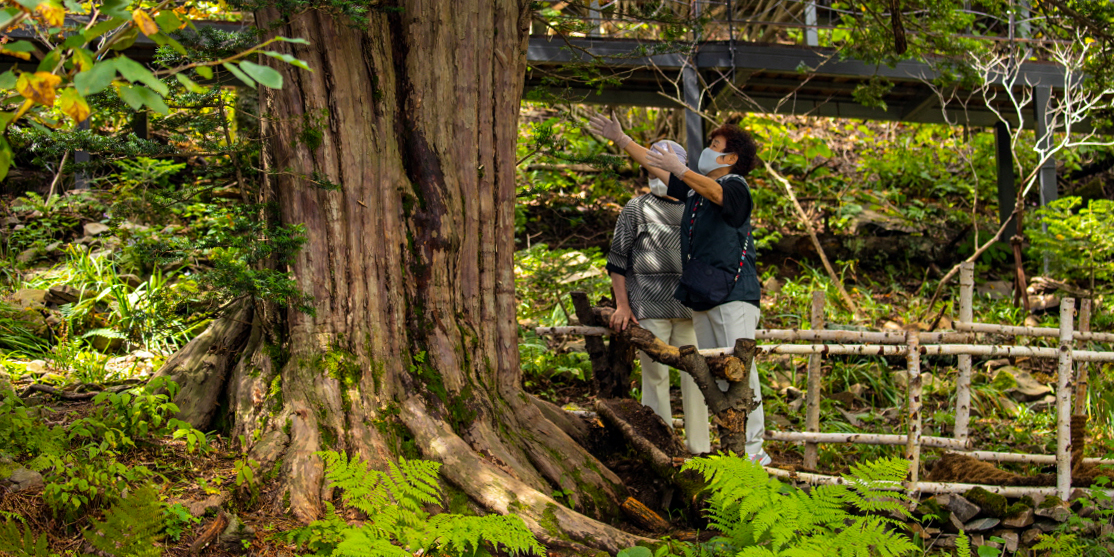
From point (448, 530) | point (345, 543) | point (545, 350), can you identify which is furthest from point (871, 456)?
point (345, 543)

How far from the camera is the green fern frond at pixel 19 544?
2281 millimetres

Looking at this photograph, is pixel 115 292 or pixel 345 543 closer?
pixel 345 543

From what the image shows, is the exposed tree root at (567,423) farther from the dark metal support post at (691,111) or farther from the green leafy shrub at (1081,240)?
the green leafy shrub at (1081,240)

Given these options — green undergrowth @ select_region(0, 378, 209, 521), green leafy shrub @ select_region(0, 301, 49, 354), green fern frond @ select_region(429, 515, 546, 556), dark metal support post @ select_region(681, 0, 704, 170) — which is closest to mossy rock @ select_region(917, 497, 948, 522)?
green fern frond @ select_region(429, 515, 546, 556)

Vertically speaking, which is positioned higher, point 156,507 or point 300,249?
point 300,249

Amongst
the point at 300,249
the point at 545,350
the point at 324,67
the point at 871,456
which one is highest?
the point at 324,67

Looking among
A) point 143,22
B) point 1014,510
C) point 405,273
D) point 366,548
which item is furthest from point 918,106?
point 143,22

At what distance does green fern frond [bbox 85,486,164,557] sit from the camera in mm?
2316

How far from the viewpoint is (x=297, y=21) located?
3.15 meters

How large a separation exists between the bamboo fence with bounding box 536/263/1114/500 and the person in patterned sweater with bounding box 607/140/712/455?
0.29 meters

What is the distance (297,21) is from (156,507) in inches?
76.0

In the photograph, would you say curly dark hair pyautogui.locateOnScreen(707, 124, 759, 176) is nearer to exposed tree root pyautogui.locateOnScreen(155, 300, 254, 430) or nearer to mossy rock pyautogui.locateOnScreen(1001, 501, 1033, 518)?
mossy rock pyautogui.locateOnScreen(1001, 501, 1033, 518)

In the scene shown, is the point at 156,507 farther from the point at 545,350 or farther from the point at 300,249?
the point at 545,350

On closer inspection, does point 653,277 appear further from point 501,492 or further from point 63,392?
point 63,392
